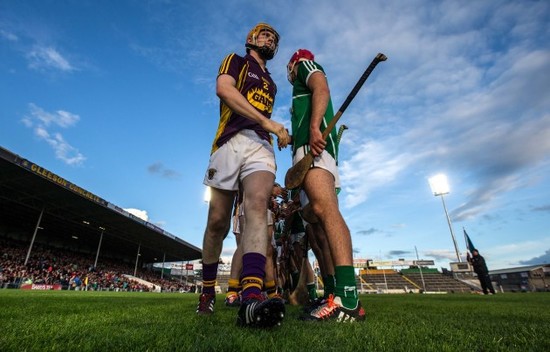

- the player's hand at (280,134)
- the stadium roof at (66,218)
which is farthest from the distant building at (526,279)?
the player's hand at (280,134)

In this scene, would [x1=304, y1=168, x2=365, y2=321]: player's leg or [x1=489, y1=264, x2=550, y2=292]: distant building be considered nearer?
[x1=304, y1=168, x2=365, y2=321]: player's leg

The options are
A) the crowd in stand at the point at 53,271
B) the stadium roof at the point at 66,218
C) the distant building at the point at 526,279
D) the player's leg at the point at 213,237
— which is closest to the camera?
the player's leg at the point at 213,237

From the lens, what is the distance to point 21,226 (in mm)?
29750

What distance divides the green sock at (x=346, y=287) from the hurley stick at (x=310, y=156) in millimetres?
799

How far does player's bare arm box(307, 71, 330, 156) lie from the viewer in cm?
243

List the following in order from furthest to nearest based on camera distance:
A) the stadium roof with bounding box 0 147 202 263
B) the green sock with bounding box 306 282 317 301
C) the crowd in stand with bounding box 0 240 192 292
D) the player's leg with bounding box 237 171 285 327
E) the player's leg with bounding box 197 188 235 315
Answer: the crowd in stand with bounding box 0 240 192 292 → the stadium roof with bounding box 0 147 202 263 → the green sock with bounding box 306 282 317 301 → the player's leg with bounding box 197 188 235 315 → the player's leg with bounding box 237 171 285 327

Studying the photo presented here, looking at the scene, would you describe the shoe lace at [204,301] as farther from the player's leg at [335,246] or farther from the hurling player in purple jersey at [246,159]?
the player's leg at [335,246]

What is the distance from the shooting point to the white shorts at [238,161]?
7.67 ft

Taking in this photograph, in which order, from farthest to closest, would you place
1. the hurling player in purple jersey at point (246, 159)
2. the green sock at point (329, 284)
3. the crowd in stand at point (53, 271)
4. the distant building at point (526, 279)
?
the distant building at point (526, 279), the crowd in stand at point (53, 271), the green sock at point (329, 284), the hurling player in purple jersey at point (246, 159)

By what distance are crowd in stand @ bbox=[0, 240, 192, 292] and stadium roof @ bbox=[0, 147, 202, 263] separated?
209 centimetres

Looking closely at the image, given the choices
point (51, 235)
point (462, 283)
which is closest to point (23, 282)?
point (51, 235)

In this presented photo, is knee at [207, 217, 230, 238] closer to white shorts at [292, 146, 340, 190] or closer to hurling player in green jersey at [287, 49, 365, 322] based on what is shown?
hurling player in green jersey at [287, 49, 365, 322]

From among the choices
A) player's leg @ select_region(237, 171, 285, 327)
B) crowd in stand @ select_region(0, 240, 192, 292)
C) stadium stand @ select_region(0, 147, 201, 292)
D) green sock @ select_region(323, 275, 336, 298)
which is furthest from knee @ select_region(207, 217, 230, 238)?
crowd in stand @ select_region(0, 240, 192, 292)

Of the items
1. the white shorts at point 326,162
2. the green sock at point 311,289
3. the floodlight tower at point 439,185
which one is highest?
the floodlight tower at point 439,185
